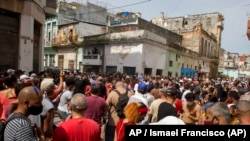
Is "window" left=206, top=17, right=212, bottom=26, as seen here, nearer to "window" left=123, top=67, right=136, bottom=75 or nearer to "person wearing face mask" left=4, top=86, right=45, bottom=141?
"window" left=123, top=67, right=136, bottom=75

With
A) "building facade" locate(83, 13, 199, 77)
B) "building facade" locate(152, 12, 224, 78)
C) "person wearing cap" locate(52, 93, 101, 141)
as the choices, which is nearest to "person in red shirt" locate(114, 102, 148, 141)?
"person wearing cap" locate(52, 93, 101, 141)

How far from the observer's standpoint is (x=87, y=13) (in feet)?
128

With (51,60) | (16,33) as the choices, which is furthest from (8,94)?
(51,60)

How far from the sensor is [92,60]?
28578mm

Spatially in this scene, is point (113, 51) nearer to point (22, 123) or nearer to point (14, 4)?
point (14, 4)

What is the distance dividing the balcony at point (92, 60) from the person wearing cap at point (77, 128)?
24.5m

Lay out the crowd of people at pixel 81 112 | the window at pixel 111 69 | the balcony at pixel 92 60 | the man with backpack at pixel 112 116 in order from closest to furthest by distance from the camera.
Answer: the crowd of people at pixel 81 112
the man with backpack at pixel 112 116
the window at pixel 111 69
the balcony at pixel 92 60

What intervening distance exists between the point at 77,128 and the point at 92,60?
1008 inches

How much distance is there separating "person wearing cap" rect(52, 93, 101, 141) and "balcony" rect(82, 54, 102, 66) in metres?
24.5

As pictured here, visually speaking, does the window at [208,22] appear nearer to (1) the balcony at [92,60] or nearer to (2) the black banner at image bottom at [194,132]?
(1) the balcony at [92,60]

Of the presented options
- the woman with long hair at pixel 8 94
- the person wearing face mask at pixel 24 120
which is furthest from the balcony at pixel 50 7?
the person wearing face mask at pixel 24 120

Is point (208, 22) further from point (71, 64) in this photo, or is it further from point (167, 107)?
point (167, 107)

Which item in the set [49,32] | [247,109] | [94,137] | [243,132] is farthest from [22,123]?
[49,32]

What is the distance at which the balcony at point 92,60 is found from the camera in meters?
27.9
